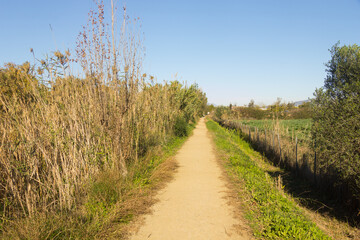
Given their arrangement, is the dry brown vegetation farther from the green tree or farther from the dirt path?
the green tree

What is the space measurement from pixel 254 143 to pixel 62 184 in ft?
41.4

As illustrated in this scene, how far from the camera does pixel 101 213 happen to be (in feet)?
11.0

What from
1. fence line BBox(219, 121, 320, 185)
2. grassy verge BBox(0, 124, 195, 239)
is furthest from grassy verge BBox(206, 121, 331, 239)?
fence line BBox(219, 121, 320, 185)

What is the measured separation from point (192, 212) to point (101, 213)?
1.61 m

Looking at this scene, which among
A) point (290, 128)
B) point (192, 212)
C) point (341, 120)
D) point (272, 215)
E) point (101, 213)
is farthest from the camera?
point (290, 128)

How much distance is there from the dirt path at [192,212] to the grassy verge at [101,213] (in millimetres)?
294

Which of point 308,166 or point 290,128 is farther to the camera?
point 290,128

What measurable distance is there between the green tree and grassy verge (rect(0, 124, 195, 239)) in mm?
4081

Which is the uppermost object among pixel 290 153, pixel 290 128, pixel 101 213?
pixel 290 128

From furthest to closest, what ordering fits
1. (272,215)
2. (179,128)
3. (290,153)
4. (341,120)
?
1. (179,128)
2. (290,153)
3. (341,120)
4. (272,215)

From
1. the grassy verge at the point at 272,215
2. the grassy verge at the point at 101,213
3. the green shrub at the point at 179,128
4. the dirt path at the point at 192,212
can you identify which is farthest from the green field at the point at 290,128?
the grassy verge at the point at 101,213

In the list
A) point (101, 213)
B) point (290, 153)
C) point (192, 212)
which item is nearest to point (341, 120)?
point (192, 212)

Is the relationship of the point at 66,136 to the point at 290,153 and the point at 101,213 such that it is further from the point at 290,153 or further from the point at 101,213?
the point at 290,153

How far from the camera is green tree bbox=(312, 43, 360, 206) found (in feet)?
14.6
